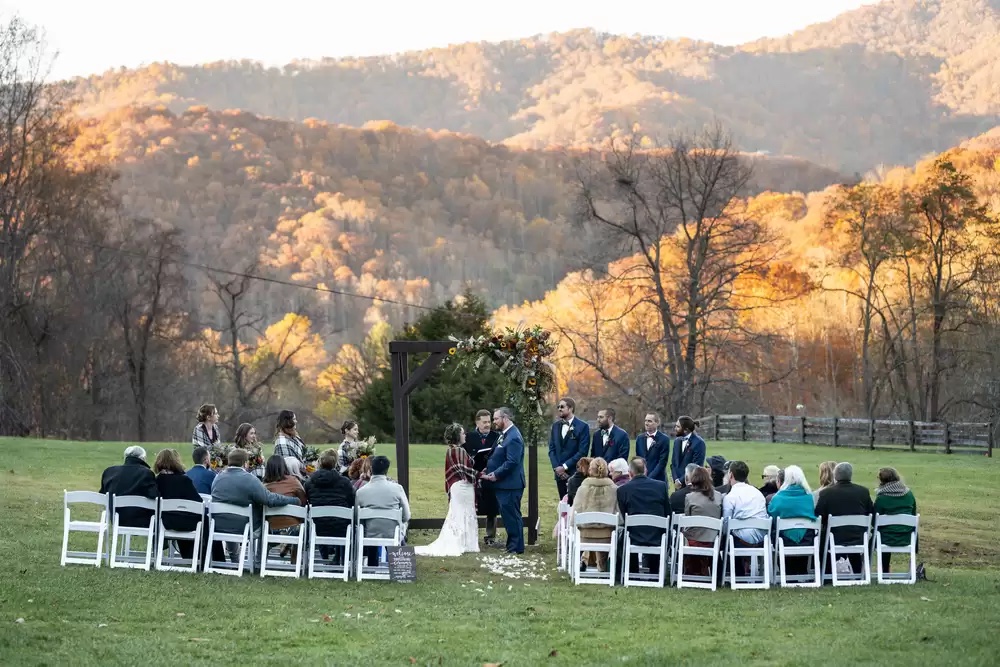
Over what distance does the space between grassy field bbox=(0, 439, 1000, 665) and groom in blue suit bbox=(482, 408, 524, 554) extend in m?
0.60

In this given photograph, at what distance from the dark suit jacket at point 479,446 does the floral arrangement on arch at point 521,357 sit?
0.56m

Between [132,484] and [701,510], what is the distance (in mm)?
5882

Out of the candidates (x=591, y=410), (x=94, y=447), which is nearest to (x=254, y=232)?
(x=591, y=410)

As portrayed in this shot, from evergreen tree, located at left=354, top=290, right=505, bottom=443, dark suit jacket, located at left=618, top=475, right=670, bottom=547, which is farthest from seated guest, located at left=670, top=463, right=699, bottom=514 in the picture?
evergreen tree, located at left=354, top=290, right=505, bottom=443

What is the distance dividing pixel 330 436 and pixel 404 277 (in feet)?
205

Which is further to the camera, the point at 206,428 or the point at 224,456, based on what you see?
the point at 206,428

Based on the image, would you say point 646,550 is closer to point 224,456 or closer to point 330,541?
point 330,541

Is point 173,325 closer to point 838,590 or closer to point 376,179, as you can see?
point 838,590

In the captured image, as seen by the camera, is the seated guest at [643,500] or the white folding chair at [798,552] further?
the seated guest at [643,500]

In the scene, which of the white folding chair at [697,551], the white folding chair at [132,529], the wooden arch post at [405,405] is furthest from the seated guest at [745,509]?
the white folding chair at [132,529]

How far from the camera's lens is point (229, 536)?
12.1m

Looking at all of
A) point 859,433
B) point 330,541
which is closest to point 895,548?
point 330,541

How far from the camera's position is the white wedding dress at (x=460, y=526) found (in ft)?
49.1

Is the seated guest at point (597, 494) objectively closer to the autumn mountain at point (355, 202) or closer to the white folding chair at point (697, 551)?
the white folding chair at point (697, 551)
